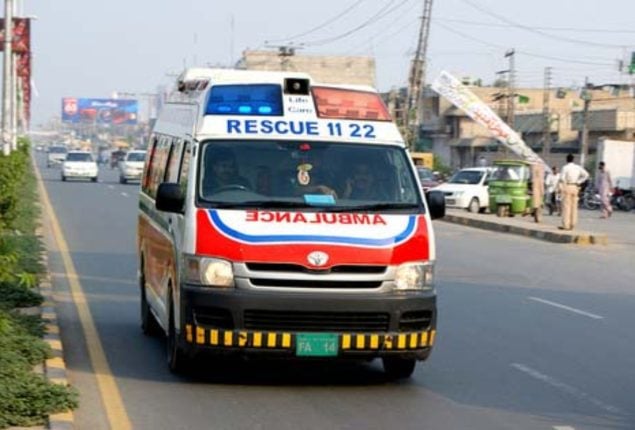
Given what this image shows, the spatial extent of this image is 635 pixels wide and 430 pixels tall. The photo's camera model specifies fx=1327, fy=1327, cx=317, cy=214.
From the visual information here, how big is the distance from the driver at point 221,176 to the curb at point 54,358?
5.81 ft

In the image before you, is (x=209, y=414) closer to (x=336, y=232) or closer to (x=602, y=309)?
(x=336, y=232)

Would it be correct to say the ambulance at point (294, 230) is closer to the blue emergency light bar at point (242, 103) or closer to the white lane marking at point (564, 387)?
the blue emergency light bar at point (242, 103)

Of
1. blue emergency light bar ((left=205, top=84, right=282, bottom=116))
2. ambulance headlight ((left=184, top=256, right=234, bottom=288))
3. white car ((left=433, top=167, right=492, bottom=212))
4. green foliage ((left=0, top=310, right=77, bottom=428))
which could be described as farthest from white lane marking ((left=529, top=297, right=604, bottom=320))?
white car ((left=433, top=167, right=492, bottom=212))

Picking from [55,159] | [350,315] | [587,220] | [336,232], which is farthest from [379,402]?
[55,159]

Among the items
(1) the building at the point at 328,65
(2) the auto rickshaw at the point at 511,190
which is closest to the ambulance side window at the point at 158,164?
(2) the auto rickshaw at the point at 511,190

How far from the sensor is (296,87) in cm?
1077

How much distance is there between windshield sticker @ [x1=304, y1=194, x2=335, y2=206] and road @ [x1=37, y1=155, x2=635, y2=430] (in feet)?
4.63

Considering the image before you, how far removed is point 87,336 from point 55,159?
83.4 m

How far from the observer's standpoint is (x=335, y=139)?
10625 millimetres

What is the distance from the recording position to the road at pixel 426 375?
9000mm

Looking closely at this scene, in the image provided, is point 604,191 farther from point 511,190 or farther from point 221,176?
point 221,176

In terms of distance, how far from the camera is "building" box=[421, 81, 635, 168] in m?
74.6

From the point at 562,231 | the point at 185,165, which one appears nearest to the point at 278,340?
the point at 185,165

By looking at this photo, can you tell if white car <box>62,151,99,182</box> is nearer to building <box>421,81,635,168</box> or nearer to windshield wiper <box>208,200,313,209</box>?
building <box>421,81,635,168</box>
